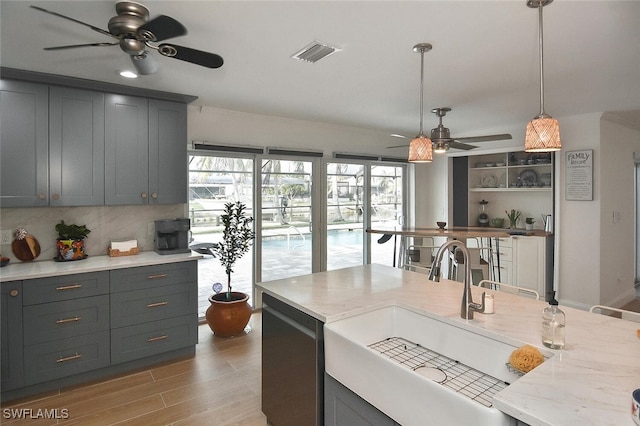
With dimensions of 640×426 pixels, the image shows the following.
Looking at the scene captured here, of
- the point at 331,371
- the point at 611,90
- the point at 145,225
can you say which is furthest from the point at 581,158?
the point at 145,225

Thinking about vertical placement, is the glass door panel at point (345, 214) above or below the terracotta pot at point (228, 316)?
above

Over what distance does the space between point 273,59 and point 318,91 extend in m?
0.88

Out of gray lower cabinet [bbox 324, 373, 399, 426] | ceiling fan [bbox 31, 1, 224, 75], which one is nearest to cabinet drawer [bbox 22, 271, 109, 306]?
ceiling fan [bbox 31, 1, 224, 75]

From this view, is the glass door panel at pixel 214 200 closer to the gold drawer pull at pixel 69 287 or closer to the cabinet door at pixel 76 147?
the cabinet door at pixel 76 147

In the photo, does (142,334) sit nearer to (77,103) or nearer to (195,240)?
(195,240)

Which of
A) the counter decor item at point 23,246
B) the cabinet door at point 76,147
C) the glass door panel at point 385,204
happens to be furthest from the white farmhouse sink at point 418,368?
the glass door panel at point 385,204

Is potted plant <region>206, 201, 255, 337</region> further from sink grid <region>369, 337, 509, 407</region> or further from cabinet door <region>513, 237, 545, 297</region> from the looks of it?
cabinet door <region>513, 237, 545, 297</region>

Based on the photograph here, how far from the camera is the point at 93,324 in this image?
2.90 metres

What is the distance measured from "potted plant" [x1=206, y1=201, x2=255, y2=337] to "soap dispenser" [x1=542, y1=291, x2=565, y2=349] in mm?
3010

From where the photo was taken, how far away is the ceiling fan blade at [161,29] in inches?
66.1

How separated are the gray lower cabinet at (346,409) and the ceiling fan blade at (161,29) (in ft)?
5.97

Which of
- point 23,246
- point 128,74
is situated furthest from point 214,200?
point 23,246

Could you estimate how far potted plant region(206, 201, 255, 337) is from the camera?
3.75m

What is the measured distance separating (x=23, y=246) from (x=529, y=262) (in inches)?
232
